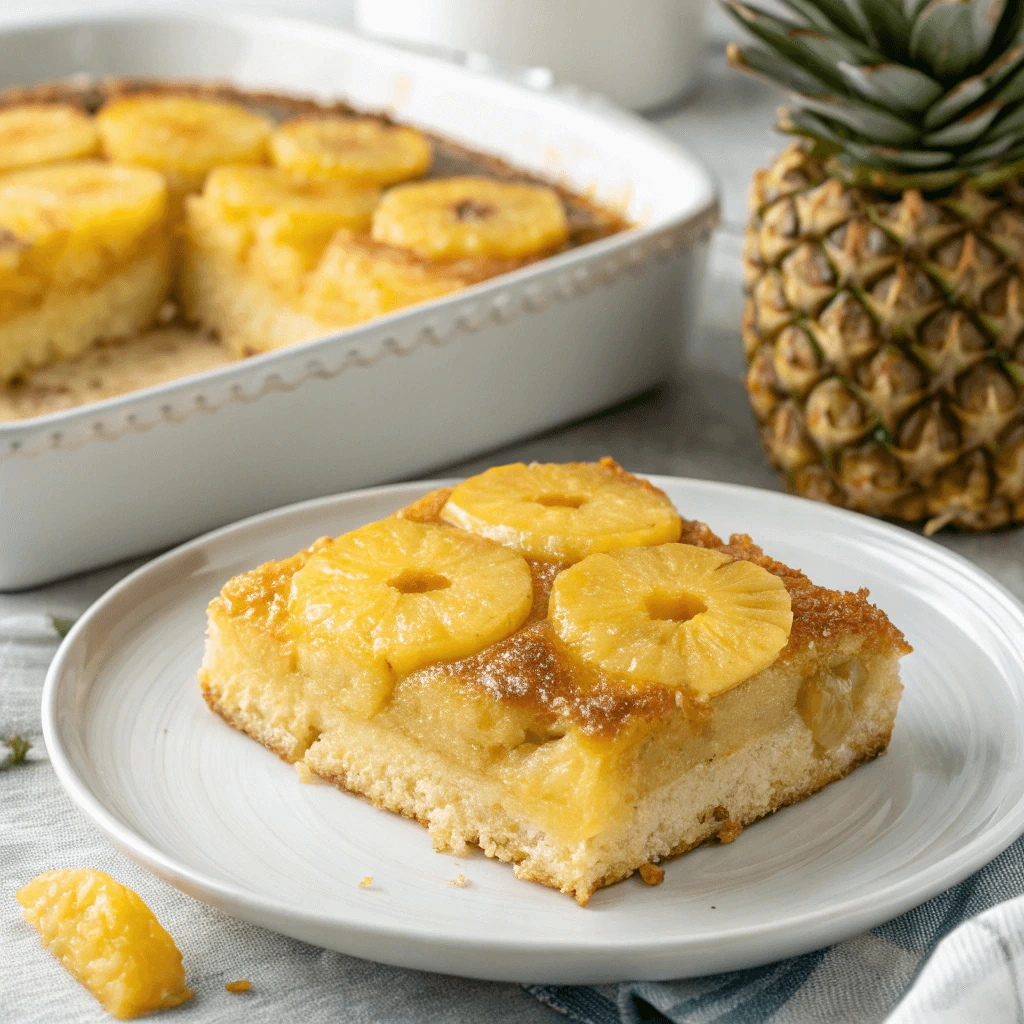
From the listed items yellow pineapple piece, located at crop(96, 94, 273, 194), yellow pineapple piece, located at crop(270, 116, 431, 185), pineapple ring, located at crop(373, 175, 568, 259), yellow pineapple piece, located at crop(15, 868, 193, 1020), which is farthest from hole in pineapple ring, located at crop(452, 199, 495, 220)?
yellow pineapple piece, located at crop(15, 868, 193, 1020)

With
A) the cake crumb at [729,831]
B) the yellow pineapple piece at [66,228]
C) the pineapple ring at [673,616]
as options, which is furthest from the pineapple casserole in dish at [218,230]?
the cake crumb at [729,831]

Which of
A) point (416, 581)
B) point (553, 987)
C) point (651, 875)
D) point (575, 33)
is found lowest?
point (553, 987)

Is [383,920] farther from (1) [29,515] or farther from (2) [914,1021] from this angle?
(1) [29,515]

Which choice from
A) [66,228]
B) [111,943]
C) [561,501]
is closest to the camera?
[111,943]

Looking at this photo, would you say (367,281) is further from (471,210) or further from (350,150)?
(350,150)

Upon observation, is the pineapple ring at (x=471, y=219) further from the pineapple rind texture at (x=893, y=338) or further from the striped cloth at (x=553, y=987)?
the striped cloth at (x=553, y=987)

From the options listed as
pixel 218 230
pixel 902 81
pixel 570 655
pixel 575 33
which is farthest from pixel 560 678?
pixel 575 33

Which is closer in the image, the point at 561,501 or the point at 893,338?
the point at 561,501

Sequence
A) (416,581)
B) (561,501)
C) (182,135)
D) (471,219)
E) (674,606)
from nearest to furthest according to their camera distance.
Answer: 1. (674,606)
2. (416,581)
3. (561,501)
4. (471,219)
5. (182,135)

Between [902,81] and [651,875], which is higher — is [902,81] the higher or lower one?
the higher one
